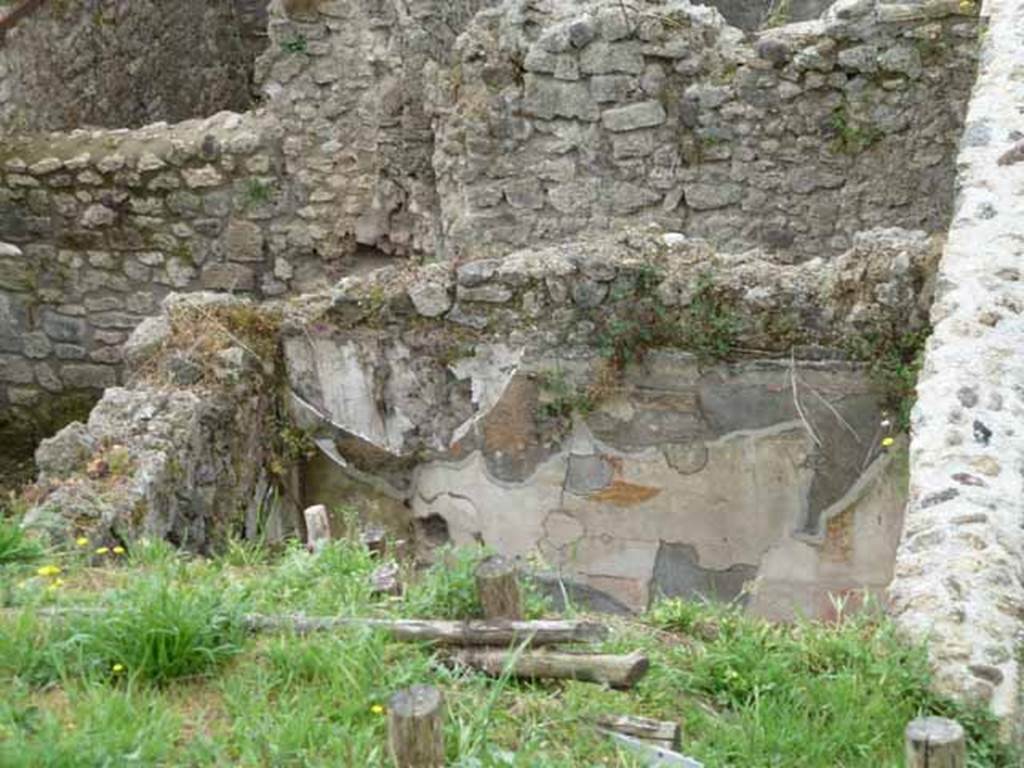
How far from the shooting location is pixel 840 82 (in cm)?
741

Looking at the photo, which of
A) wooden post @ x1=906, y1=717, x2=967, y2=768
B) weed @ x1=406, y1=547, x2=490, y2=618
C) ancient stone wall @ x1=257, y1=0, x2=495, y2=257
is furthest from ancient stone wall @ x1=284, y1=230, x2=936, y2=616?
wooden post @ x1=906, y1=717, x2=967, y2=768

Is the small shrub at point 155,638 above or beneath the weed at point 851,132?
beneath

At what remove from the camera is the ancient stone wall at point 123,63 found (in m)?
8.69

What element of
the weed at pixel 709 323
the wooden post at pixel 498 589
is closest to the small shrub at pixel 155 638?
the wooden post at pixel 498 589

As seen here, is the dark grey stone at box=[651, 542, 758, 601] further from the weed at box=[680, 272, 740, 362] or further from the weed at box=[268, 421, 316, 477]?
the weed at box=[268, 421, 316, 477]

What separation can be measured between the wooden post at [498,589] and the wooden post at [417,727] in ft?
2.01

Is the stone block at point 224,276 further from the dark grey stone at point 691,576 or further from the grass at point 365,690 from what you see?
the grass at point 365,690

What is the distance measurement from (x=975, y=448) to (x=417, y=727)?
6.21ft

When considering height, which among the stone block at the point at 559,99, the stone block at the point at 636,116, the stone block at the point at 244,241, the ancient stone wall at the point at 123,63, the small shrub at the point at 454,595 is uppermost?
the ancient stone wall at the point at 123,63

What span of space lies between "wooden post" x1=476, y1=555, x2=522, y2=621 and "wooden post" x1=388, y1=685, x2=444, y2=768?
61cm

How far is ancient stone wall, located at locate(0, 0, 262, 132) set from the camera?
869cm

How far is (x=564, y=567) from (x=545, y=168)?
225 cm

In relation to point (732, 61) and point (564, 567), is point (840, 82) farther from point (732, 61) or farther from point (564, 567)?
point (564, 567)

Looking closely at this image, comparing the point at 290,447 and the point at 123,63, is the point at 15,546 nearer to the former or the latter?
the point at 290,447
